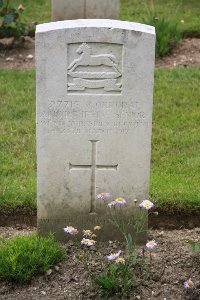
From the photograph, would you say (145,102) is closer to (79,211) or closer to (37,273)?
(79,211)

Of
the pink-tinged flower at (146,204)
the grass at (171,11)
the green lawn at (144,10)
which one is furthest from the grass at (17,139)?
the grass at (171,11)

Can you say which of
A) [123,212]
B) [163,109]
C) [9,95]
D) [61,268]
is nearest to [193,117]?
[163,109]

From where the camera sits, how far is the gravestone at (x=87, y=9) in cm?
884

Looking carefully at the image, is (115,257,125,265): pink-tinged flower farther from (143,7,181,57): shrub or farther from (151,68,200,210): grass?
(143,7,181,57): shrub

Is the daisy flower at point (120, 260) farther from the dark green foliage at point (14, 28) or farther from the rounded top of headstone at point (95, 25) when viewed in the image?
the dark green foliage at point (14, 28)

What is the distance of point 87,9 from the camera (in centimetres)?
891

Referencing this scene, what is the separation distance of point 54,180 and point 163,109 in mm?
2794

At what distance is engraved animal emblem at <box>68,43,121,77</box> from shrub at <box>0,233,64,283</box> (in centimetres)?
113

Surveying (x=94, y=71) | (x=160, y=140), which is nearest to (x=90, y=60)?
(x=94, y=71)

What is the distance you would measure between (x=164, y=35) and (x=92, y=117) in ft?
14.2

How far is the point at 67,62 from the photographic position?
4.52 metres

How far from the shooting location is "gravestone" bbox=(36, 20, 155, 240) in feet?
14.7

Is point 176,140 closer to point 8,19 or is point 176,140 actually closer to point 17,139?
point 17,139

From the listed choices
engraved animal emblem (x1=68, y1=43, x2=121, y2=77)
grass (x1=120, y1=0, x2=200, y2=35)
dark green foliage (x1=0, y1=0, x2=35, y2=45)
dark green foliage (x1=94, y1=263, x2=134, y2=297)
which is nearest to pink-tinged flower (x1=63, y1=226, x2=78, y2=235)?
dark green foliage (x1=94, y1=263, x2=134, y2=297)
